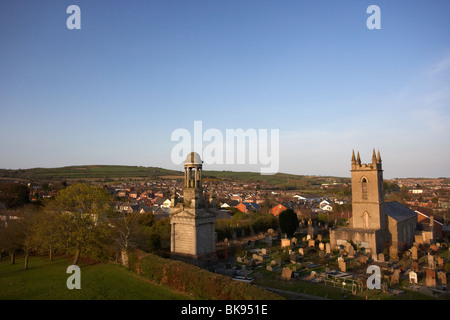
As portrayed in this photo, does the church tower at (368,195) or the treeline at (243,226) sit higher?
the church tower at (368,195)

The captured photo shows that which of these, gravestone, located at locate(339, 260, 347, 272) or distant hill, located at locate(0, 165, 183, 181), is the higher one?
distant hill, located at locate(0, 165, 183, 181)

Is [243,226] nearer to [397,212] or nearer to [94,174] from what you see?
[397,212]

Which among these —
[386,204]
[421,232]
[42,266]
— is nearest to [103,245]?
[42,266]

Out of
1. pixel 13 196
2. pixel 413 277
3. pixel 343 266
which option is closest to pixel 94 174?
pixel 13 196

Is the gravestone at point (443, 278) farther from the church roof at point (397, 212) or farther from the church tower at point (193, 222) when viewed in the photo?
the church tower at point (193, 222)

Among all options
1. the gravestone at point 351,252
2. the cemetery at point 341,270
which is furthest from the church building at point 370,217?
the gravestone at point 351,252

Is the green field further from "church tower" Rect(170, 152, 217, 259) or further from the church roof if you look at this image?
the church roof

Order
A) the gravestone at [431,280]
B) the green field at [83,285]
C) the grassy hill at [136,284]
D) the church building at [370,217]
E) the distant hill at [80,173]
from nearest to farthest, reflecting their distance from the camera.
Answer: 1. the grassy hill at [136,284]
2. the green field at [83,285]
3. the gravestone at [431,280]
4. the church building at [370,217]
5. the distant hill at [80,173]

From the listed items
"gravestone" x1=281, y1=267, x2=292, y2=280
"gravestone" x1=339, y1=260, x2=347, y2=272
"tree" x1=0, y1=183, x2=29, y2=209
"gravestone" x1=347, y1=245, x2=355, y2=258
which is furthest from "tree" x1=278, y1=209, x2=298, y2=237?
"tree" x1=0, y1=183, x2=29, y2=209
